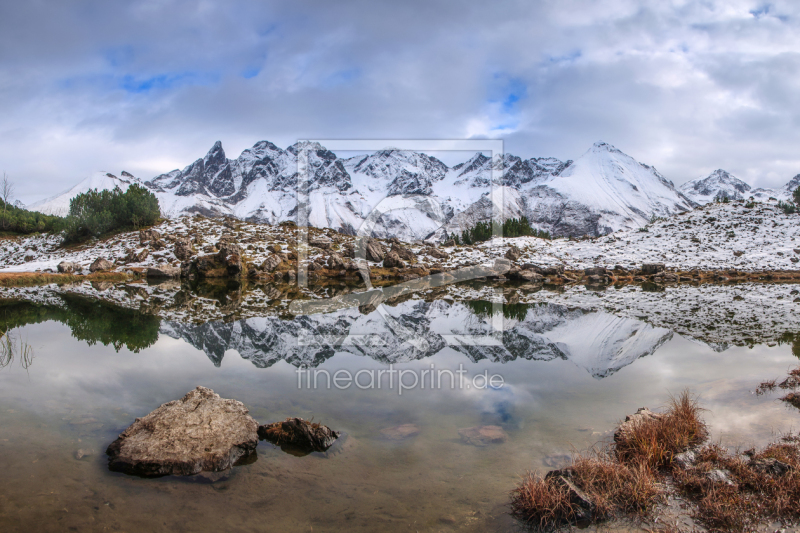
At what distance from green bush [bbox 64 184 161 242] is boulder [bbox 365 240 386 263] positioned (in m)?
44.3

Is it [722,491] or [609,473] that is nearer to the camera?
[722,491]

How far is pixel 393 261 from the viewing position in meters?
58.1

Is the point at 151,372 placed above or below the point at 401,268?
below

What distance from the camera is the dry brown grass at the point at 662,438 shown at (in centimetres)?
710

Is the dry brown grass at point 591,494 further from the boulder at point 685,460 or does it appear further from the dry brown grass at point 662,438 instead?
the boulder at point 685,460

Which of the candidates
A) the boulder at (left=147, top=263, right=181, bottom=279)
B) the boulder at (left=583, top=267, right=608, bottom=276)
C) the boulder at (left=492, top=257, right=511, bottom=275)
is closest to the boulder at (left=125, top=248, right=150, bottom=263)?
the boulder at (left=147, top=263, right=181, bottom=279)

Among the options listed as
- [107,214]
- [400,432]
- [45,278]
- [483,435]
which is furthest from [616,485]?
[107,214]

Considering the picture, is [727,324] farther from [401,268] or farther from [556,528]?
[401,268]

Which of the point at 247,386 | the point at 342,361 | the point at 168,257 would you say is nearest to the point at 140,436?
the point at 247,386

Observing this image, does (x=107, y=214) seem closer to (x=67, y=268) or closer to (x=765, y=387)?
(x=67, y=268)

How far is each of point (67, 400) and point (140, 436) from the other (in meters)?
4.11

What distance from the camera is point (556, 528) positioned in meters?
5.66

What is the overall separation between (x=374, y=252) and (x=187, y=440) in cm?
5448

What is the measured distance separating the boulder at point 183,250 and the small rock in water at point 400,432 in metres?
58.7
